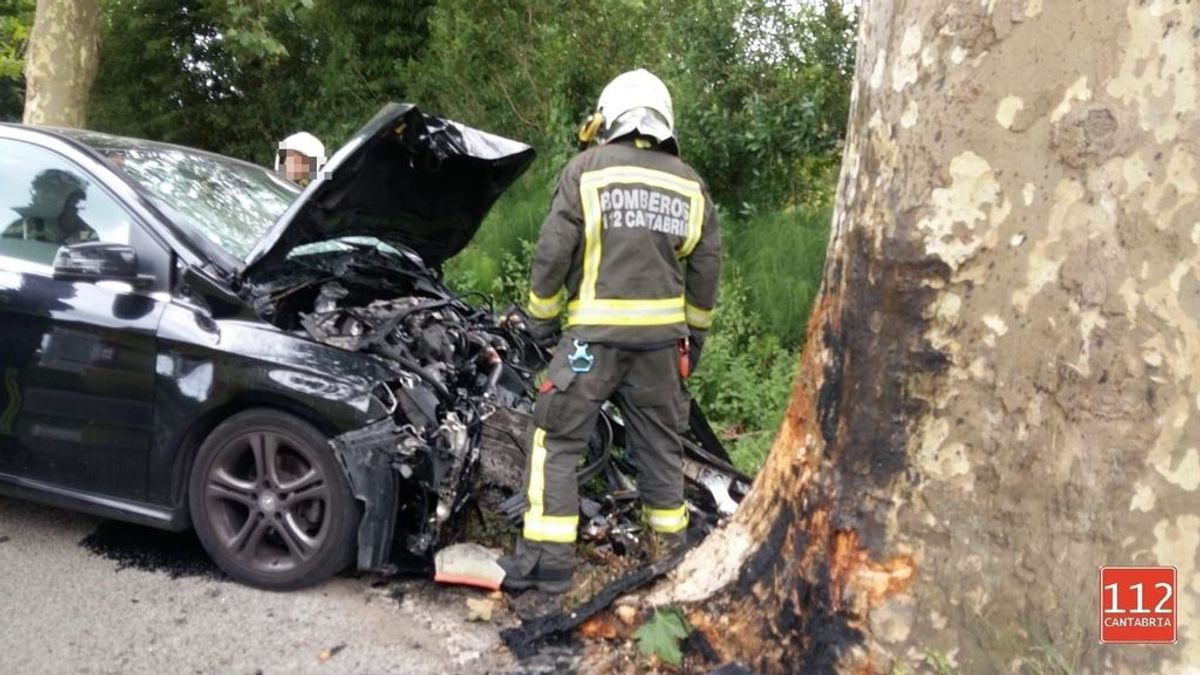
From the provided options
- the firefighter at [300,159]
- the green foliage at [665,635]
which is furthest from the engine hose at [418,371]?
the firefighter at [300,159]

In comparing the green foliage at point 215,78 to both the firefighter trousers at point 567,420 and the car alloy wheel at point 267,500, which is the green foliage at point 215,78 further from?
the firefighter trousers at point 567,420

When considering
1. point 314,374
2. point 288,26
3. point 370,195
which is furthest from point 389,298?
point 288,26

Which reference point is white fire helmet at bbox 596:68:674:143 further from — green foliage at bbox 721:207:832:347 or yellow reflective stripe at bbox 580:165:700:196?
green foliage at bbox 721:207:832:347

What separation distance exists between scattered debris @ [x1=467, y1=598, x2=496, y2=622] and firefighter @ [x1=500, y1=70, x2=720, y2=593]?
0.11 meters

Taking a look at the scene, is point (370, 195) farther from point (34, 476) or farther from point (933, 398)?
→ point (933, 398)

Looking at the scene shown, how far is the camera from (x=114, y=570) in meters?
4.21

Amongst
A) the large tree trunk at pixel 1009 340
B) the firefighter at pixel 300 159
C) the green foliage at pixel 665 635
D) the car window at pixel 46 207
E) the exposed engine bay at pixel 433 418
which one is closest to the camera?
the large tree trunk at pixel 1009 340

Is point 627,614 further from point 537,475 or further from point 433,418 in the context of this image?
point 433,418

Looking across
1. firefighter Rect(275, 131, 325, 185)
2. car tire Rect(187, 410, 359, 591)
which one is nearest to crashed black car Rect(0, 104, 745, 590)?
car tire Rect(187, 410, 359, 591)

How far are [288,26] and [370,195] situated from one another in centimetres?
1186

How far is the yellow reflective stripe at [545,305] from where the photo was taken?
13.9 ft

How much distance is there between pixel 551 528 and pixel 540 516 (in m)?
0.06

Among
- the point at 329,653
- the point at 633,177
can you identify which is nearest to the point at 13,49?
the point at 633,177

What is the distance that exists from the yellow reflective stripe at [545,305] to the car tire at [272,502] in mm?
959
